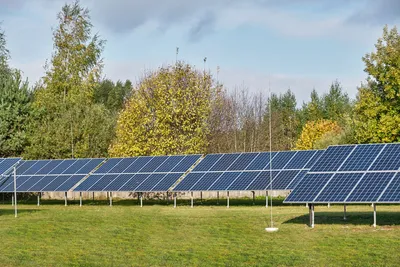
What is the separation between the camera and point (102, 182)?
162ft

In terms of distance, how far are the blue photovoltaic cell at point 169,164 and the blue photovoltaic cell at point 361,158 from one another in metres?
17.6

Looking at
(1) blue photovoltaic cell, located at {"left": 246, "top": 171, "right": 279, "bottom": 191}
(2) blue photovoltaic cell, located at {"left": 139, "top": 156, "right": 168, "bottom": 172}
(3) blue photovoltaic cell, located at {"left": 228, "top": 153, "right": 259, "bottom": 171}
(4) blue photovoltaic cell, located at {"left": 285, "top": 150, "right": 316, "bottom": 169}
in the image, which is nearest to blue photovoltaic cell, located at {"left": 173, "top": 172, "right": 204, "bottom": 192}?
(3) blue photovoltaic cell, located at {"left": 228, "top": 153, "right": 259, "bottom": 171}

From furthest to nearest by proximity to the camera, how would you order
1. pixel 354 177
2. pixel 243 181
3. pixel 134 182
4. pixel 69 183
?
pixel 69 183, pixel 134 182, pixel 243 181, pixel 354 177

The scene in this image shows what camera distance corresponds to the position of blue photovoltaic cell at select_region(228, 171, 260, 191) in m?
43.1

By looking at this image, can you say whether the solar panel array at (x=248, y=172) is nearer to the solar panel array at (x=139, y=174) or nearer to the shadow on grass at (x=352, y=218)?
the solar panel array at (x=139, y=174)

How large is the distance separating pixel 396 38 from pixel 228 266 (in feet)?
134

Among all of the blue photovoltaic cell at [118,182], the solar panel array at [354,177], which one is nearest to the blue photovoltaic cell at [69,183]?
the blue photovoltaic cell at [118,182]

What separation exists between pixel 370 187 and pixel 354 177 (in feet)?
4.68

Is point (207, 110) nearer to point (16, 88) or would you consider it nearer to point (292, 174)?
point (16, 88)

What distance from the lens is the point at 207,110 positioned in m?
67.7

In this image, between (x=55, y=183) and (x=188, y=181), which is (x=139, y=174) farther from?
(x=55, y=183)

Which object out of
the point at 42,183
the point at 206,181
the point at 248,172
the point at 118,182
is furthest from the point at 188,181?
the point at 42,183

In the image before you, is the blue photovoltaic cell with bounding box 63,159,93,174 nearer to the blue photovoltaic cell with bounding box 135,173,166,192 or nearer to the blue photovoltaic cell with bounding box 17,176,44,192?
the blue photovoltaic cell with bounding box 17,176,44,192

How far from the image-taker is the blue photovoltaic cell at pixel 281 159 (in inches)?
1795
